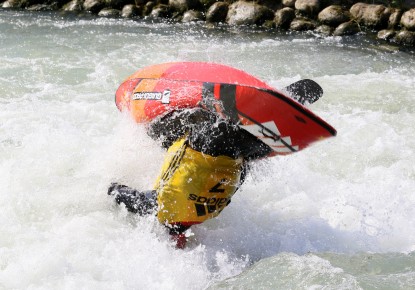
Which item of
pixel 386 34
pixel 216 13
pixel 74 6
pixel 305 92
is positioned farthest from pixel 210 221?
pixel 74 6

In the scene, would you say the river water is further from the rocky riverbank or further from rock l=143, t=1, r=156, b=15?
rock l=143, t=1, r=156, b=15

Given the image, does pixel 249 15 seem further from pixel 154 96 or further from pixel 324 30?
pixel 154 96

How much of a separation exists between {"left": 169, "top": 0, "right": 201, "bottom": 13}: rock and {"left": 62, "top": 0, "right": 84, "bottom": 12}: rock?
6.23 ft

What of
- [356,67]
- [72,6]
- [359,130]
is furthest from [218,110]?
[72,6]

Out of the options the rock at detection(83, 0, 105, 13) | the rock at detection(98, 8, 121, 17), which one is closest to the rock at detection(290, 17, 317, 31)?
the rock at detection(98, 8, 121, 17)

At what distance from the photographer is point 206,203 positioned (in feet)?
11.0

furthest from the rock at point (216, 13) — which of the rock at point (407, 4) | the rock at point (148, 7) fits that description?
the rock at point (407, 4)

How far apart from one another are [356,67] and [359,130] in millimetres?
2564

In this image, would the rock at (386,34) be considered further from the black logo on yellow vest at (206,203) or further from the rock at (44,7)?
the black logo on yellow vest at (206,203)

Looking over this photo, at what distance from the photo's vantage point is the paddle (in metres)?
3.60

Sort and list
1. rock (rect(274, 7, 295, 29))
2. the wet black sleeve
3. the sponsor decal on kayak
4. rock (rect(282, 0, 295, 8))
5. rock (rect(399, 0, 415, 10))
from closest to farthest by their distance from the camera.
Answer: the wet black sleeve → the sponsor decal on kayak → rock (rect(399, 0, 415, 10)) → rock (rect(274, 7, 295, 29)) → rock (rect(282, 0, 295, 8))

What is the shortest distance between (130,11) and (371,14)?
432 cm

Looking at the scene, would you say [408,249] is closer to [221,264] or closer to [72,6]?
[221,264]

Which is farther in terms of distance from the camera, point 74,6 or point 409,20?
point 74,6
